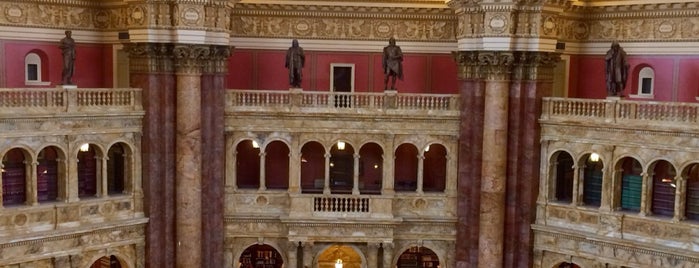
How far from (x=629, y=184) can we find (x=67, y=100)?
19.6 meters

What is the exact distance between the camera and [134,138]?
1141 inches

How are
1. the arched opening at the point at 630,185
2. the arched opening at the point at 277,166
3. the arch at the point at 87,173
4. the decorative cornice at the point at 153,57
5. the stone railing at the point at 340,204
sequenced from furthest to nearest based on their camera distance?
the arched opening at the point at 277,166 < the stone railing at the point at 340,204 < the arch at the point at 87,173 < the decorative cornice at the point at 153,57 < the arched opening at the point at 630,185

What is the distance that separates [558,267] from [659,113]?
742 centimetres

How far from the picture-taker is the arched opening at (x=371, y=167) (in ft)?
108

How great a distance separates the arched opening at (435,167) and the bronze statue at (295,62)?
21.3 ft

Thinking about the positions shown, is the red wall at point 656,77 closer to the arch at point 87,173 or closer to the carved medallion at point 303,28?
the carved medallion at point 303,28

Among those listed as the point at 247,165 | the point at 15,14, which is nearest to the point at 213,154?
the point at 247,165

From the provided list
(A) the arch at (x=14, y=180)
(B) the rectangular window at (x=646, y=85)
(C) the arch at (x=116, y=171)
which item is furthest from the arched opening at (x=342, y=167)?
(A) the arch at (x=14, y=180)

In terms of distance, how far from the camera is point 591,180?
29.2 meters

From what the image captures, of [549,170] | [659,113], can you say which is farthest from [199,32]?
[659,113]

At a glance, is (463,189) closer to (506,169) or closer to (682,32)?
(506,169)

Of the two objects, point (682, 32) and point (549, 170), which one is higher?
point (682, 32)

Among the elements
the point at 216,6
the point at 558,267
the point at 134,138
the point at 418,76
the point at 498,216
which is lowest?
the point at 558,267

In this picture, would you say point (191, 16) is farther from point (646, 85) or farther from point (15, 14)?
point (646, 85)
